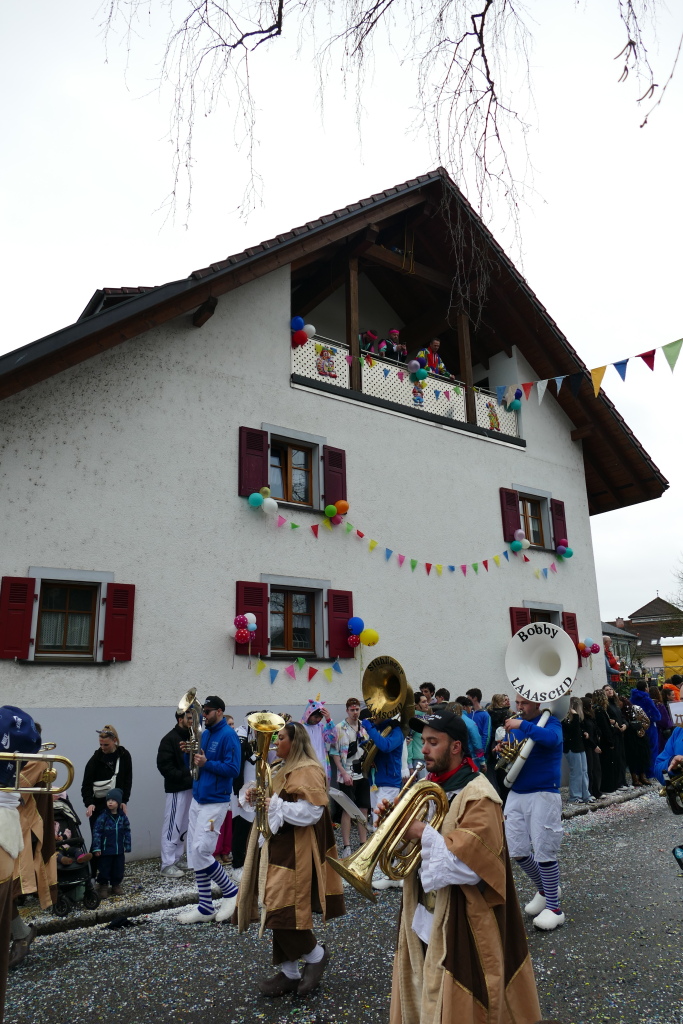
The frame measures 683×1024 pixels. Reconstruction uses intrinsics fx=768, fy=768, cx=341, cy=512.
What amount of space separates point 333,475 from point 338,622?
2384 millimetres

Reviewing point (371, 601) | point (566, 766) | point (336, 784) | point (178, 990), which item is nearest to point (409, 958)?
point (178, 990)

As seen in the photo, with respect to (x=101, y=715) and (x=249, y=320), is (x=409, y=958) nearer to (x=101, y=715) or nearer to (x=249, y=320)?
(x=101, y=715)

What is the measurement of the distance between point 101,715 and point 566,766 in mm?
9771

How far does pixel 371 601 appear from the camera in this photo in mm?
12578

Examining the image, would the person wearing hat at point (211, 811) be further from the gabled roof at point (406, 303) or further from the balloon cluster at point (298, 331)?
the balloon cluster at point (298, 331)

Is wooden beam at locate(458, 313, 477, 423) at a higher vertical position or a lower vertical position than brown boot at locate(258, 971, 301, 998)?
higher

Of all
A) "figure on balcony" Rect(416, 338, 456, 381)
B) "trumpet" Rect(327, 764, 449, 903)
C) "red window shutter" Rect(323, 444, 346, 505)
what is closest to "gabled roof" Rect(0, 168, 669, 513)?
"figure on balcony" Rect(416, 338, 456, 381)

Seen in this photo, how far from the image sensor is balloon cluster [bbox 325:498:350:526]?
40.0 feet

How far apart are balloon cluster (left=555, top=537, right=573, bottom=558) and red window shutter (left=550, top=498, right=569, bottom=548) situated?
0.05 metres

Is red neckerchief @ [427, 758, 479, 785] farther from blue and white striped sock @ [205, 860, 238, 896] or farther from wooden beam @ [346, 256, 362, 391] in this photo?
wooden beam @ [346, 256, 362, 391]

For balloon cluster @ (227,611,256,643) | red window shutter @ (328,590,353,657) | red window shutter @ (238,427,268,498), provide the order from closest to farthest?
balloon cluster @ (227,611,256,643) < red window shutter @ (238,427,268,498) < red window shutter @ (328,590,353,657)

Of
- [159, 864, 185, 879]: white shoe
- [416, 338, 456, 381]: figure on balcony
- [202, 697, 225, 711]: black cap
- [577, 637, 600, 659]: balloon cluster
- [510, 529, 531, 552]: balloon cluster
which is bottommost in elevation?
[159, 864, 185, 879]: white shoe

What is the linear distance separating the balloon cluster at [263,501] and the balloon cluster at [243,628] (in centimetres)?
165

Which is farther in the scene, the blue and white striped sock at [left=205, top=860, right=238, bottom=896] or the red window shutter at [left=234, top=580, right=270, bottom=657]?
the red window shutter at [left=234, top=580, right=270, bottom=657]
